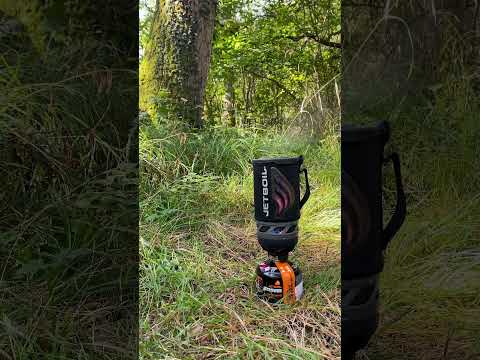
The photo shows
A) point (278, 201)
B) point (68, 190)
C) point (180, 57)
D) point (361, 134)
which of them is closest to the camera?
point (361, 134)

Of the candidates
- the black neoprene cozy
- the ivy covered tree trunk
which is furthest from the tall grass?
the ivy covered tree trunk

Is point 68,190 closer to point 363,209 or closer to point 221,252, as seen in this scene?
point 221,252

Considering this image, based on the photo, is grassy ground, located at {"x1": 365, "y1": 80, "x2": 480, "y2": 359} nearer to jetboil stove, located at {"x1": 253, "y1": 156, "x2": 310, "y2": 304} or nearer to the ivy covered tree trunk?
jetboil stove, located at {"x1": 253, "y1": 156, "x2": 310, "y2": 304}

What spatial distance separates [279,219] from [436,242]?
0.53 meters

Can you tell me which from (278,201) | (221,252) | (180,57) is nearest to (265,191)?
(278,201)

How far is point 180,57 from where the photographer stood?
152cm

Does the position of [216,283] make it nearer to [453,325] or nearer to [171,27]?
[453,325]

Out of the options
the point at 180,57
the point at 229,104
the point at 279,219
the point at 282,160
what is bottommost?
the point at 279,219

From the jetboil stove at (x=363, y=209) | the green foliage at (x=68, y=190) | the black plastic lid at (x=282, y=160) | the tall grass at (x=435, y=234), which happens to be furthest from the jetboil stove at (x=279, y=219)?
the green foliage at (x=68, y=190)

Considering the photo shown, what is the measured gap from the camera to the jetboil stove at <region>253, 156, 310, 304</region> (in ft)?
4.14

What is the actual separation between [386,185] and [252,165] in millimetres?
448

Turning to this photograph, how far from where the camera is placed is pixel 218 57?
1.46m

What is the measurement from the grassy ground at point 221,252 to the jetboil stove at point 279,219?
5 cm

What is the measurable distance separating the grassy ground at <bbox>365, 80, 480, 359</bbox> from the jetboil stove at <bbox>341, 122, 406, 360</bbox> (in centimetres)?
28
